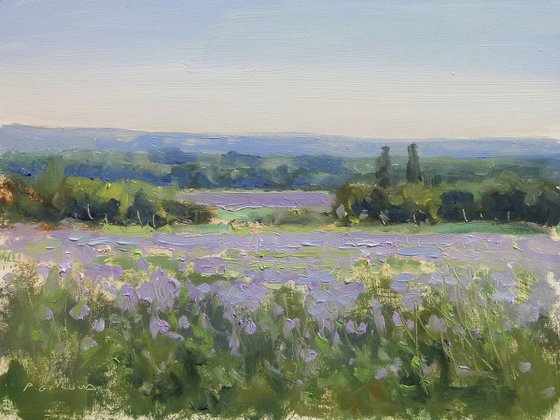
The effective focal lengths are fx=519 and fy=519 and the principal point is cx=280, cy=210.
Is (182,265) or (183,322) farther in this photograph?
(182,265)

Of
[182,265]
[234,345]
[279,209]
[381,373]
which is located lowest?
[381,373]

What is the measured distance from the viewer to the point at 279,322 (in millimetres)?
3025

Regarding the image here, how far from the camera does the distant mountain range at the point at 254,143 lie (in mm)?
3256

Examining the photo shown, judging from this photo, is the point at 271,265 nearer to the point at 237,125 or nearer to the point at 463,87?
the point at 237,125

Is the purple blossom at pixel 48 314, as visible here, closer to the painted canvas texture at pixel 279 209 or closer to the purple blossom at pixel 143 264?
the painted canvas texture at pixel 279 209

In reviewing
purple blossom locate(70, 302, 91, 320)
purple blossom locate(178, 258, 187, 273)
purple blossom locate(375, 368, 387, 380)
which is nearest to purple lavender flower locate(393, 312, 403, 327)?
purple blossom locate(375, 368, 387, 380)

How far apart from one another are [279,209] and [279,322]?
2.29 ft

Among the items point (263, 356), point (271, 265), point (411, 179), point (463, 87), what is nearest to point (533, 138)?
point (463, 87)

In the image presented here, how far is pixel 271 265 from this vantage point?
3.19 m

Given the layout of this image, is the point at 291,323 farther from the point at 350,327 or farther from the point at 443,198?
the point at 443,198

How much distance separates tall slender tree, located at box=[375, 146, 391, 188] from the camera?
126 inches

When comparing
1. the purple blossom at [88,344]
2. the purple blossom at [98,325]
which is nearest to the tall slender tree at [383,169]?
the purple blossom at [98,325]

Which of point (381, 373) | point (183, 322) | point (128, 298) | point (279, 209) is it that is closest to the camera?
point (381, 373)
